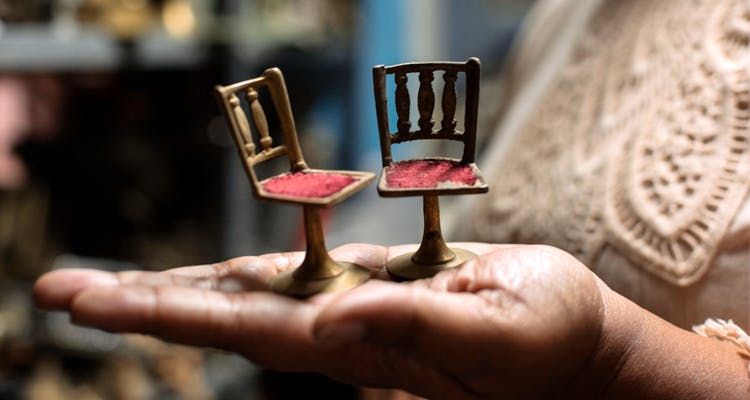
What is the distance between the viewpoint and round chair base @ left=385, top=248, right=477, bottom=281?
724 mm

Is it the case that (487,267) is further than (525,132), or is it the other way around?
(525,132)

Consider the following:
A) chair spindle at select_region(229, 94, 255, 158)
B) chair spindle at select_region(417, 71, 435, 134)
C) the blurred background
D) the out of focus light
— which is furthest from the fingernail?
the out of focus light

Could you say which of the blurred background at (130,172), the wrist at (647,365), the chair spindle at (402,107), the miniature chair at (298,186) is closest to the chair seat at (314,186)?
the miniature chair at (298,186)

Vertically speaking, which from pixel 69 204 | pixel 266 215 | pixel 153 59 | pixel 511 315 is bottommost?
pixel 266 215

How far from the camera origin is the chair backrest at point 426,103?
2.59ft

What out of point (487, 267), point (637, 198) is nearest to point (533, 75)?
point (637, 198)

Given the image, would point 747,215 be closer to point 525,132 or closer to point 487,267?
point 487,267

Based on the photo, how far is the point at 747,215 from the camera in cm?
77

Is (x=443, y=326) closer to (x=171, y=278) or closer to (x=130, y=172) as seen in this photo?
(x=171, y=278)

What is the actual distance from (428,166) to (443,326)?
0.28m

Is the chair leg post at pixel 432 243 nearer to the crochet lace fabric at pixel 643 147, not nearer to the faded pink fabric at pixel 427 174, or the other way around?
the faded pink fabric at pixel 427 174

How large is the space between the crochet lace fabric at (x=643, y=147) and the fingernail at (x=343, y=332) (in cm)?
41

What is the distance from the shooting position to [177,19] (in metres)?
1.81

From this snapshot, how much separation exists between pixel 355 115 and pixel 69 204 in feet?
4.52
